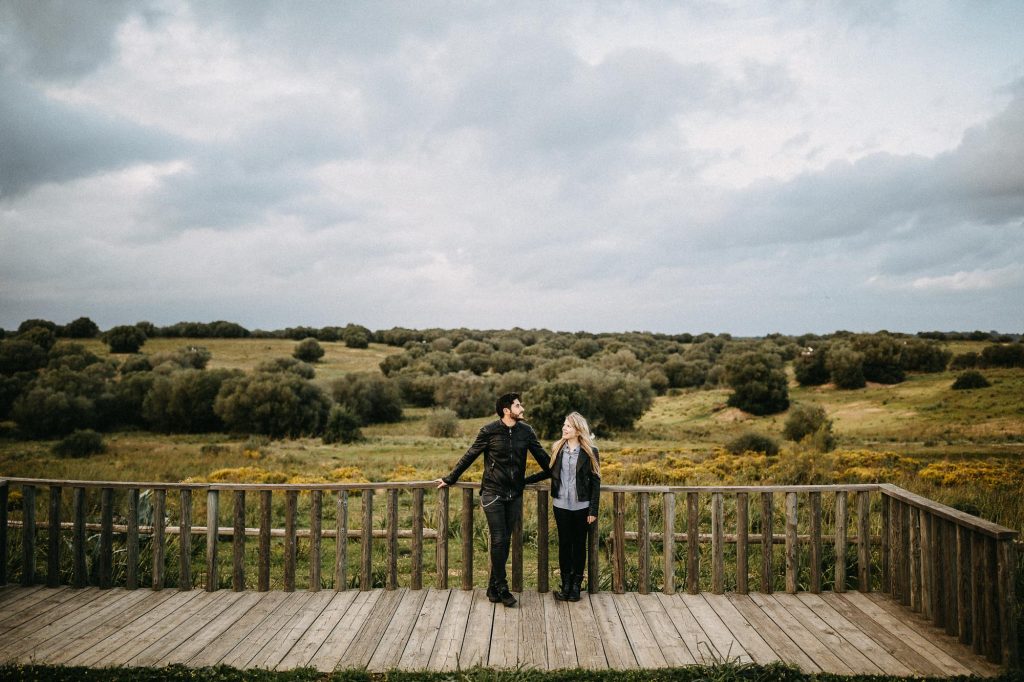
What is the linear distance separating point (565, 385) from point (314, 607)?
104ft

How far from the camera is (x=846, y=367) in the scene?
4984cm

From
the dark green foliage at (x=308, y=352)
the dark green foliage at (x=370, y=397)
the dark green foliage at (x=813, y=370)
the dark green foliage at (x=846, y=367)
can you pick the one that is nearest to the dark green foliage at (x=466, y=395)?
the dark green foliage at (x=370, y=397)

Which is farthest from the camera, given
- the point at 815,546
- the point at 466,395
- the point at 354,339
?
the point at 354,339

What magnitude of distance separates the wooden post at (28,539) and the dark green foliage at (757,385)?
148ft

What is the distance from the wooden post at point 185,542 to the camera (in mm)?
5641

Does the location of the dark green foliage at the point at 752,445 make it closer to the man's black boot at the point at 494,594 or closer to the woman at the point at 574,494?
the woman at the point at 574,494

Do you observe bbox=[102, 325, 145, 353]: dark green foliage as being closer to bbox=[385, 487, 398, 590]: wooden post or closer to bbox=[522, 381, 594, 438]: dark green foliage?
bbox=[522, 381, 594, 438]: dark green foliage

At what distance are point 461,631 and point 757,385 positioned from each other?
44.4m

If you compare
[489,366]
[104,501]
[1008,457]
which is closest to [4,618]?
[104,501]

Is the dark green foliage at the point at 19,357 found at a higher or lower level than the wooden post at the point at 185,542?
higher

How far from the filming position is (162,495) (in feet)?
18.6

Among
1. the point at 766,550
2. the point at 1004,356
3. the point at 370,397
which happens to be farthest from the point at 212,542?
the point at 1004,356

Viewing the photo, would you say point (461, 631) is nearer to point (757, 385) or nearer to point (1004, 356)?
point (757, 385)

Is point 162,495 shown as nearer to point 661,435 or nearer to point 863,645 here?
point 863,645
